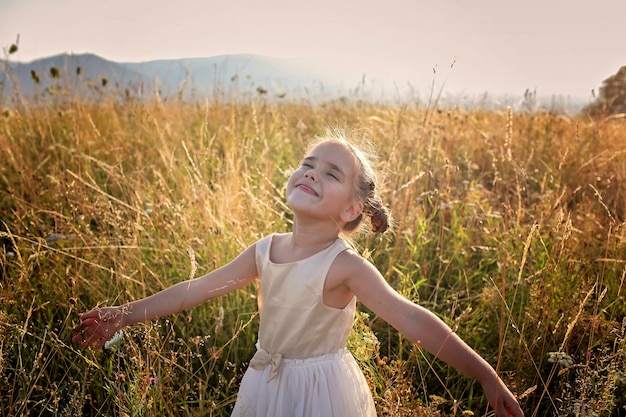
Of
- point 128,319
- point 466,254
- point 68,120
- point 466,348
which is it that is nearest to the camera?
point 466,348

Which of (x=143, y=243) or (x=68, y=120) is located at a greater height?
(x=68, y=120)

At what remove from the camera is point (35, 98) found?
5320 mm

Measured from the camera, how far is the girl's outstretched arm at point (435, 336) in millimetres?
1613

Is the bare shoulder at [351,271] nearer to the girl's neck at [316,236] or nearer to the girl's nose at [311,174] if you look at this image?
the girl's neck at [316,236]

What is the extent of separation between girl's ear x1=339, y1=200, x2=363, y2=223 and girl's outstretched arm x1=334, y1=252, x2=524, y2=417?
228 mm

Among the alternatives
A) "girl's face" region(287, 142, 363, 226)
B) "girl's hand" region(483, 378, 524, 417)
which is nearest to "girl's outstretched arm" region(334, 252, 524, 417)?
"girl's hand" region(483, 378, 524, 417)

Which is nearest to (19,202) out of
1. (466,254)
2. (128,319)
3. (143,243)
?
(143,243)

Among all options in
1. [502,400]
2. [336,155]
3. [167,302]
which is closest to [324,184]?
[336,155]

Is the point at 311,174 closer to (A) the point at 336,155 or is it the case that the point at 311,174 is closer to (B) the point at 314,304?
(A) the point at 336,155

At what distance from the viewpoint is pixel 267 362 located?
6.32 feet

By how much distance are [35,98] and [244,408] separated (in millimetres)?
4485

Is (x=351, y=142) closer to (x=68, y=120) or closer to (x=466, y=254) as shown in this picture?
(x=466, y=254)

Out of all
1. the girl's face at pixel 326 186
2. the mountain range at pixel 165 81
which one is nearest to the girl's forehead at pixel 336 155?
the girl's face at pixel 326 186

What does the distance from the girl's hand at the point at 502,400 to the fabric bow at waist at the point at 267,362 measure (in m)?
0.65
